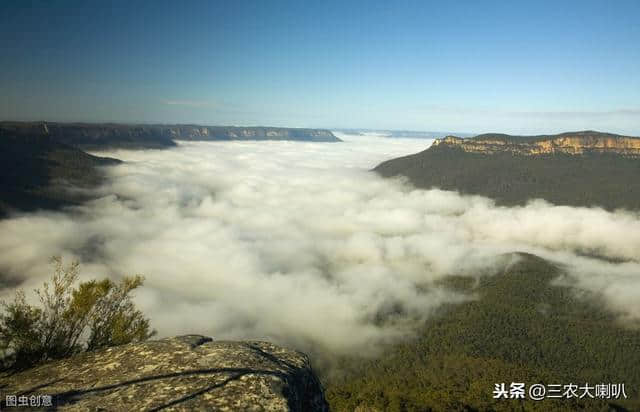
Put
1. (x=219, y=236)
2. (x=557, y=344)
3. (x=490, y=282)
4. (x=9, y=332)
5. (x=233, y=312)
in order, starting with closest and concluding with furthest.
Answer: (x=9, y=332), (x=557, y=344), (x=233, y=312), (x=490, y=282), (x=219, y=236)

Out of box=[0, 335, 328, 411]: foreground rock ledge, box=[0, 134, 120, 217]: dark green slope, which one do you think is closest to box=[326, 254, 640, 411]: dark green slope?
box=[0, 335, 328, 411]: foreground rock ledge

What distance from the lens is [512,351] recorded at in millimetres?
117500

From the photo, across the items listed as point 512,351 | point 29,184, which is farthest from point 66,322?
point 29,184

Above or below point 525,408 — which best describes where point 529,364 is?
below

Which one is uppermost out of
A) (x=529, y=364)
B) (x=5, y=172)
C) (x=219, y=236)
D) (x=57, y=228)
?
(x=5, y=172)

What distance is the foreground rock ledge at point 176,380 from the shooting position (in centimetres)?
807

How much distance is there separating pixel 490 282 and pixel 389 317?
54.5 metres

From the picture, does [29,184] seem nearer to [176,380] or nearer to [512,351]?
[176,380]

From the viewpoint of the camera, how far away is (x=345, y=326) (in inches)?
5591

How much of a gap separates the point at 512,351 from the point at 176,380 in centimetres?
13632

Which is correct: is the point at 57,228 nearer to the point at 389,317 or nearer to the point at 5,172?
the point at 5,172

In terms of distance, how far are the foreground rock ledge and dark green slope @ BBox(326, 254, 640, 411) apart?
60118 mm

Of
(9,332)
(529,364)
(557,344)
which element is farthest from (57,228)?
(557,344)

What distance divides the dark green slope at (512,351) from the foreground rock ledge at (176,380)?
6012 centimetres
